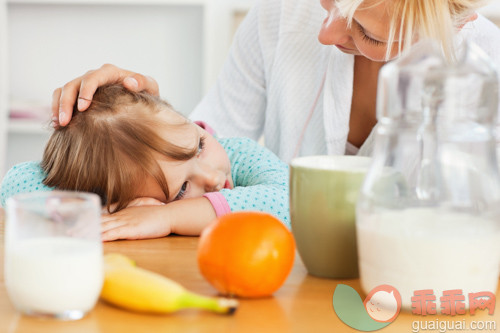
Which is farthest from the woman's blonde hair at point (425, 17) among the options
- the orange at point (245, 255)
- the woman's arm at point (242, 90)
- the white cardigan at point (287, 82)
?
the woman's arm at point (242, 90)

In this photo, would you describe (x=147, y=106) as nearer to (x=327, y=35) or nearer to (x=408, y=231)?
(x=327, y=35)

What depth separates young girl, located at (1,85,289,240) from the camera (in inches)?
42.0

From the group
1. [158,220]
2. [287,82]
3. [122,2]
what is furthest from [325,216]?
[122,2]

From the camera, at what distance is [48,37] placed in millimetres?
A: 3039

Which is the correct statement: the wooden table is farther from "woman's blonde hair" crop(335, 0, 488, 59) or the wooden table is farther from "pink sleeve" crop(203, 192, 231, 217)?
"woman's blonde hair" crop(335, 0, 488, 59)

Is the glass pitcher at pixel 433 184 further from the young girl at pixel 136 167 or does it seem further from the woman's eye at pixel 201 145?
the woman's eye at pixel 201 145

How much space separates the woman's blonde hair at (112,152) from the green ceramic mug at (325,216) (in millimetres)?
400

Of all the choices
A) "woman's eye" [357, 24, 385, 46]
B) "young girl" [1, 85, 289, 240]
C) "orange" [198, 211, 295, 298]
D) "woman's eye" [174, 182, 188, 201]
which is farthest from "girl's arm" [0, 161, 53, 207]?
"woman's eye" [357, 24, 385, 46]

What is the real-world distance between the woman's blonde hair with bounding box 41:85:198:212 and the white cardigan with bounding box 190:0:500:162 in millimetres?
659

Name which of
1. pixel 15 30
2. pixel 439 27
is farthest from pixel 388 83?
pixel 15 30

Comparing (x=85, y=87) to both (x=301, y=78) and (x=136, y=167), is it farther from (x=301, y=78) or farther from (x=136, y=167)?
(x=301, y=78)

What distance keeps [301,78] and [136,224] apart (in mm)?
974

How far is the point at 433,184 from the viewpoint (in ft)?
2.13

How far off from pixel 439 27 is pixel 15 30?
2503 millimetres
